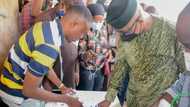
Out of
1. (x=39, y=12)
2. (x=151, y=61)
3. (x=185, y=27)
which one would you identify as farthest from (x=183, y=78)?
(x=39, y=12)

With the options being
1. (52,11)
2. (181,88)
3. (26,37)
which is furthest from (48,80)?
(181,88)

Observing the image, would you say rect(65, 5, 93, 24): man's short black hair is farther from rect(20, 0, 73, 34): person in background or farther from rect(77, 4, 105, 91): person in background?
rect(77, 4, 105, 91): person in background

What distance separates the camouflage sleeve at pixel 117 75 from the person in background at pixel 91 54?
3.69 ft

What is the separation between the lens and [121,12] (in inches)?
53.8

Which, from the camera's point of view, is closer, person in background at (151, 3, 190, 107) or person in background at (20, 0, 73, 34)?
person in background at (151, 3, 190, 107)

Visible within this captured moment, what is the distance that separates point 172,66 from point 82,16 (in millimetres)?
496

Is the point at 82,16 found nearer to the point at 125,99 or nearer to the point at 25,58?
the point at 25,58

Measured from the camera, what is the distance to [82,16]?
159cm

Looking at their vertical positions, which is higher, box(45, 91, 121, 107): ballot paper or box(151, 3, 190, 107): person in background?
box(151, 3, 190, 107): person in background

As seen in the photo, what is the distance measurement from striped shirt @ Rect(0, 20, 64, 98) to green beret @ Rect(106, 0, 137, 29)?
27 centimetres

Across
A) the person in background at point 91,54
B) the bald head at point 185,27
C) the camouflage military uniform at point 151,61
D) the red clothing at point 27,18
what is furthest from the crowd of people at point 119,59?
the person in background at point 91,54

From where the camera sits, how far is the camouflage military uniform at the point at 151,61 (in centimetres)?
145

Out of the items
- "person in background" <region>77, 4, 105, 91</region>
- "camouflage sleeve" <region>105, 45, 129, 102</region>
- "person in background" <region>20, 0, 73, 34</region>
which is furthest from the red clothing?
"camouflage sleeve" <region>105, 45, 129, 102</region>

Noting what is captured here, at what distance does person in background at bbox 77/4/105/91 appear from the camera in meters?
2.86
